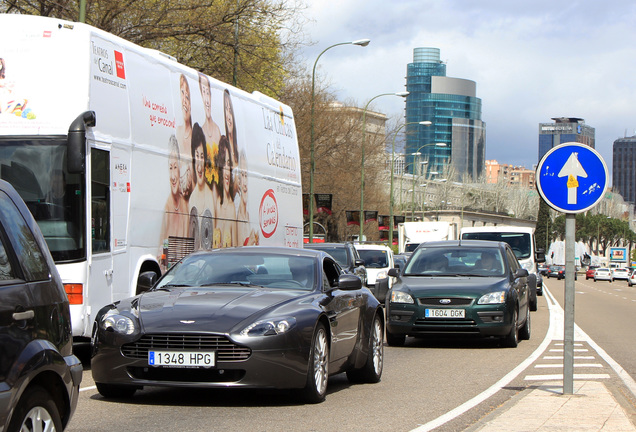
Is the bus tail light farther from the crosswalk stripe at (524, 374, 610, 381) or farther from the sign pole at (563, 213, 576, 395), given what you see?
the sign pole at (563, 213, 576, 395)

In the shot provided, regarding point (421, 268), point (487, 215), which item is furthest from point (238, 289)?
point (487, 215)

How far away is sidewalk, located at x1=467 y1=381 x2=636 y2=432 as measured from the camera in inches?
303

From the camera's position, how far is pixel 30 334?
502 cm

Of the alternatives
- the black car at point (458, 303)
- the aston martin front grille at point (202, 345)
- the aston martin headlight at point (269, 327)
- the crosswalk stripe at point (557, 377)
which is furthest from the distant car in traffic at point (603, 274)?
the aston martin front grille at point (202, 345)

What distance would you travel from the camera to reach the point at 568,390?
31.3 ft

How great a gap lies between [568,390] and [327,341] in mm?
2340

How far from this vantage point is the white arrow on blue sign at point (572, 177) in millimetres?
9602

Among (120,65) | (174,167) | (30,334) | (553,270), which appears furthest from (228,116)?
(553,270)

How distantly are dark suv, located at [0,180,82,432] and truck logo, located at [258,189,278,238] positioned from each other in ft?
41.8

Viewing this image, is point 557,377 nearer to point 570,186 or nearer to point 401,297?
point 570,186

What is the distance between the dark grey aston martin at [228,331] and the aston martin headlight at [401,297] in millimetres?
5778

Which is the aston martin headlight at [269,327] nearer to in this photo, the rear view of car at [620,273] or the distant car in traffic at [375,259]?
the distant car in traffic at [375,259]

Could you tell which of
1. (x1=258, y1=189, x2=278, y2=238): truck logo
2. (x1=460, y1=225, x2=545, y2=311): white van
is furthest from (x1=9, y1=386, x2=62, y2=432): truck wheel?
(x1=460, y1=225, x2=545, y2=311): white van

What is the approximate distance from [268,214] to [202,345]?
10.9m
